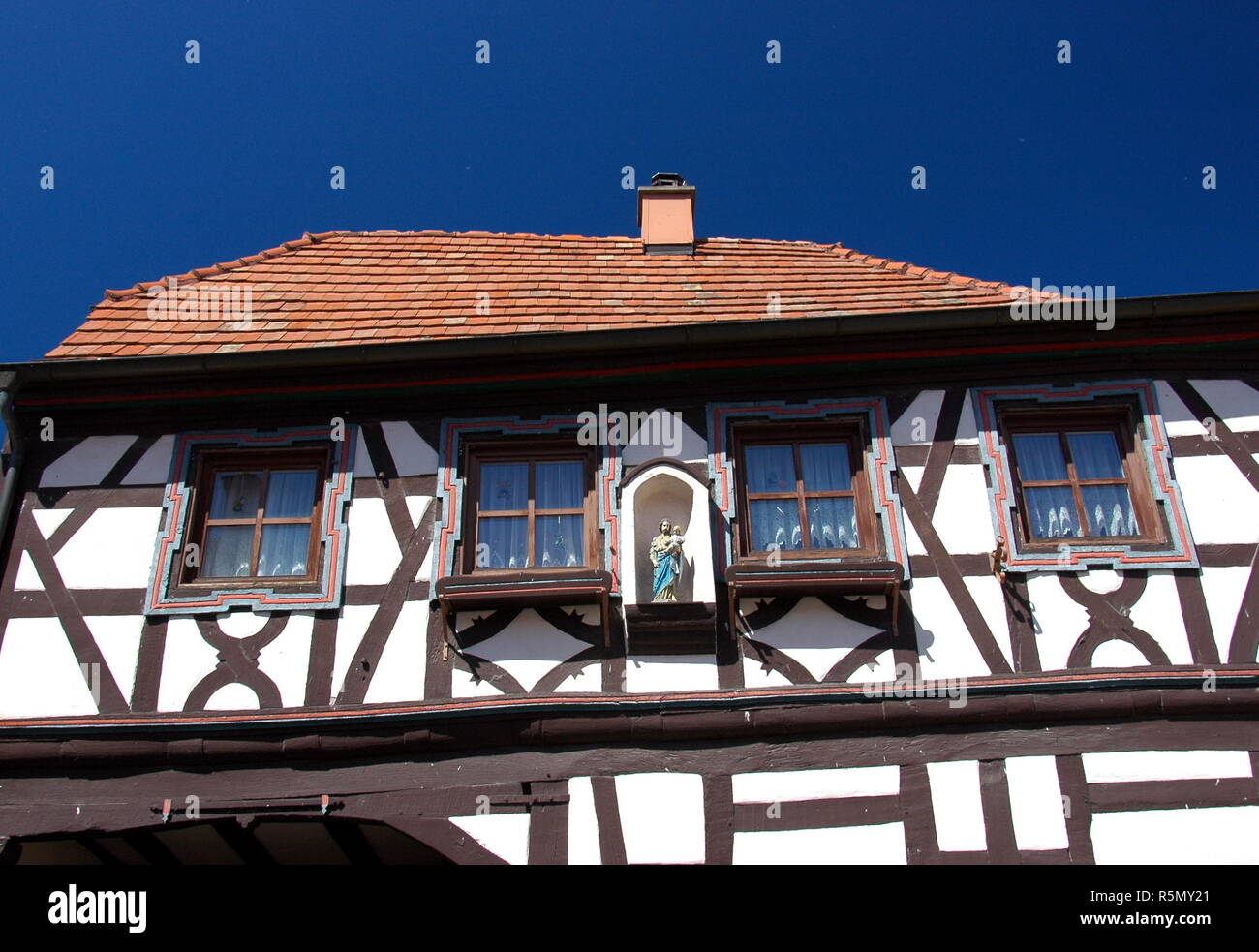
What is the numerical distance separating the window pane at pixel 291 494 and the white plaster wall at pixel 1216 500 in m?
5.54

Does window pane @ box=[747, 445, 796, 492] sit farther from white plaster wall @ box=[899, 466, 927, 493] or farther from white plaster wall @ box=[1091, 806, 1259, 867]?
white plaster wall @ box=[1091, 806, 1259, 867]

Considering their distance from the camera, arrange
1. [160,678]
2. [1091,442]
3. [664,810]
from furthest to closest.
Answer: [1091,442] → [160,678] → [664,810]

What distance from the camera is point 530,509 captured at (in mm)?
7512

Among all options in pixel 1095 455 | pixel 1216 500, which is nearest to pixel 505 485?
pixel 1095 455

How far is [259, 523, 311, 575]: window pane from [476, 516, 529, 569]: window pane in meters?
1.12

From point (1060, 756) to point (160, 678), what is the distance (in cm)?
522

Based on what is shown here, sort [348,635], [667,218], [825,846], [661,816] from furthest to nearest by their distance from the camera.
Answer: [667,218]
[348,635]
[661,816]
[825,846]

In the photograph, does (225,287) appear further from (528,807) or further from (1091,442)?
(1091,442)

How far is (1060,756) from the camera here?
21.2 feet

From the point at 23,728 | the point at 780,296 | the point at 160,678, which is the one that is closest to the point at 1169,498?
the point at 780,296

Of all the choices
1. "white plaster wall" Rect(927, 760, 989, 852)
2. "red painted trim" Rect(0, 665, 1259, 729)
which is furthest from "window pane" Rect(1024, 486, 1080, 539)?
"white plaster wall" Rect(927, 760, 989, 852)

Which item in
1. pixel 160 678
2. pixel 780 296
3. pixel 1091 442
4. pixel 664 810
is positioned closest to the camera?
pixel 664 810

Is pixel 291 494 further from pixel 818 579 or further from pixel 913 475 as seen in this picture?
pixel 913 475

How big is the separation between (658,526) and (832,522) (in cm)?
110
